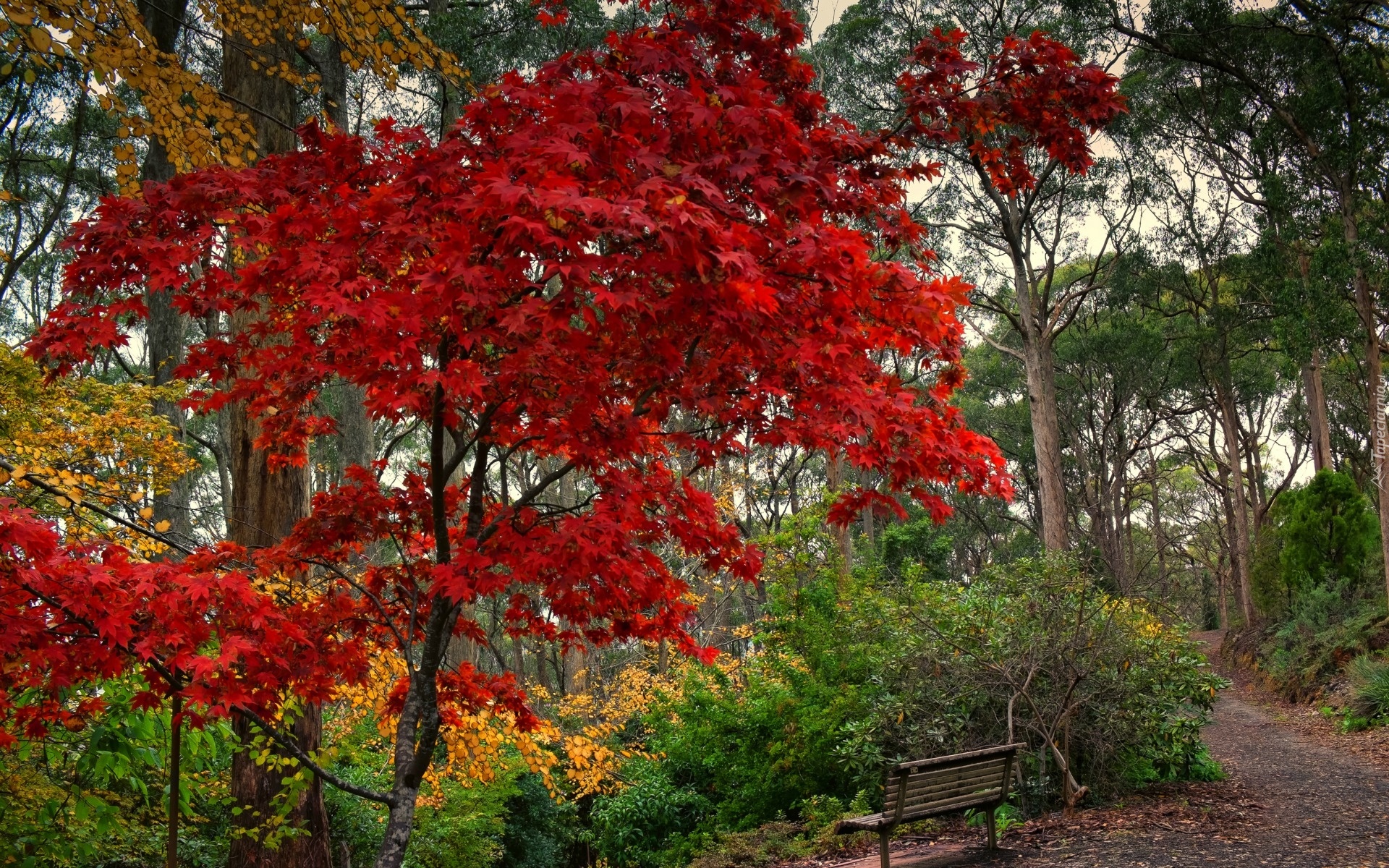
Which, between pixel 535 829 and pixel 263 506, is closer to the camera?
pixel 263 506

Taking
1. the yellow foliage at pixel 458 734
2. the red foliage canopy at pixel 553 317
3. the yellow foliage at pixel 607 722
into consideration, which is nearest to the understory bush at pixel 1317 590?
the yellow foliage at pixel 607 722

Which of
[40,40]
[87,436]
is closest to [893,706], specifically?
[40,40]

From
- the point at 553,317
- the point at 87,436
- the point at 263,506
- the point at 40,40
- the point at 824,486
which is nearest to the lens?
the point at 553,317

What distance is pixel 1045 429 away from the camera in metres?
17.8

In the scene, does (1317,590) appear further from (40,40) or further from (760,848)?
(40,40)

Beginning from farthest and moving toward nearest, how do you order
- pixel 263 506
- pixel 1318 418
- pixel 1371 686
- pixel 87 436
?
pixel 1318 418, pixel 1371 686, pixel 87 436, pixel 263 506

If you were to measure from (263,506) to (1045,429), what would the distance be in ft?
49.6

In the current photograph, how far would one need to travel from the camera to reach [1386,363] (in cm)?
2086

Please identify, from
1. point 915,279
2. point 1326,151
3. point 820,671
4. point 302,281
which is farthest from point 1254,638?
point 302,281

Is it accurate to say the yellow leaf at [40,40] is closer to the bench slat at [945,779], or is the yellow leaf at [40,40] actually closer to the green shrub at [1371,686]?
the bench slat at [945,779]

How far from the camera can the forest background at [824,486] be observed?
543 centimetres

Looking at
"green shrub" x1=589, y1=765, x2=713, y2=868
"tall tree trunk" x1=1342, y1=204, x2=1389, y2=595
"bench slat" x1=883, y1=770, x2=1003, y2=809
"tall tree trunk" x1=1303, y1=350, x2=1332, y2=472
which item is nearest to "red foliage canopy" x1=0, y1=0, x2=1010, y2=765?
"bench slat" x1=883, y1=770, x2=1003, y2=809

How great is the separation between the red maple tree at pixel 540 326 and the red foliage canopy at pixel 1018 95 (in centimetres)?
44

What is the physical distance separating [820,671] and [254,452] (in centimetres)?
589
